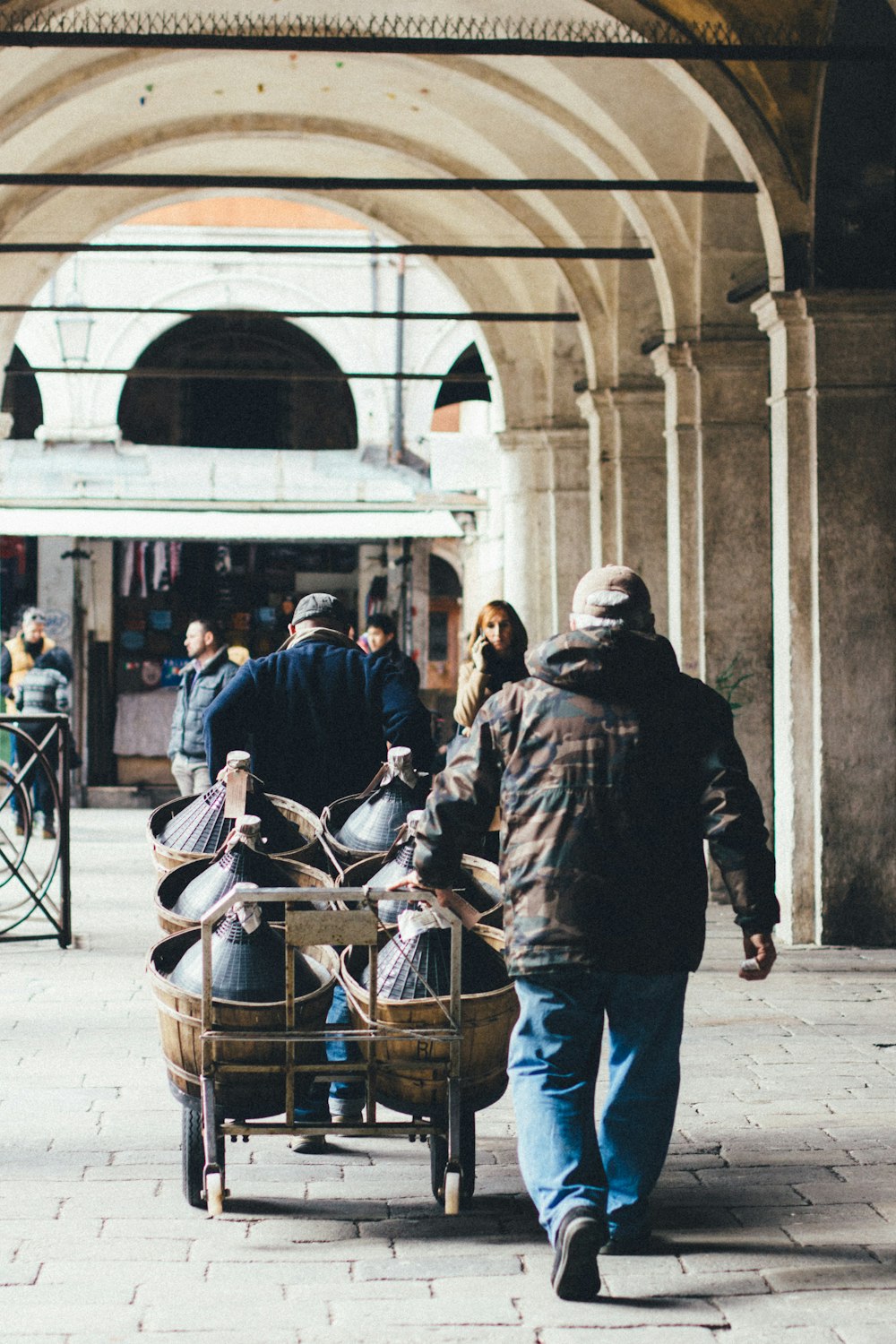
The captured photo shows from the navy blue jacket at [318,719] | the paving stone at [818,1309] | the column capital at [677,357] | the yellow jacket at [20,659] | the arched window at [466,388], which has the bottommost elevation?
the paving stone at [818,1309]

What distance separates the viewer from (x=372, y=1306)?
413cm

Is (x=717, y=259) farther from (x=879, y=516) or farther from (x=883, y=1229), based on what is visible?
(x=883, y=1229)

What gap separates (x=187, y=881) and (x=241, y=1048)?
90 centimetres

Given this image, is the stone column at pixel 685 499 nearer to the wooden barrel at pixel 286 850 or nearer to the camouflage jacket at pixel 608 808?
the wooden barrel at pixel 286 850

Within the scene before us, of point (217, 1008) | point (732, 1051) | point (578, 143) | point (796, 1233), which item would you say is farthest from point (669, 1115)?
point (578, 143)

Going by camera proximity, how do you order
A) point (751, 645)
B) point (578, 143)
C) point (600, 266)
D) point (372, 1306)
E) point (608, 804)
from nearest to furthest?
point (372, 1306) → point (608, 804) → point (751, 645) → point (578, 143) → point (600, 266)

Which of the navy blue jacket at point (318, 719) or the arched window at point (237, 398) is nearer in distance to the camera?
the navy blue jacket at point (318, 719)

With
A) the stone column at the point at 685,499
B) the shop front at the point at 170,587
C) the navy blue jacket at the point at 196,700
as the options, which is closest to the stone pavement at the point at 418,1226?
the navy blue jacket at the point at 196,700

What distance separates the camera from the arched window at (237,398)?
22.7 m

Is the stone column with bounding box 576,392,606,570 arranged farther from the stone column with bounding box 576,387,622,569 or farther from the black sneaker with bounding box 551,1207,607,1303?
the black sneaker with bounding box 551,1207,607,1303

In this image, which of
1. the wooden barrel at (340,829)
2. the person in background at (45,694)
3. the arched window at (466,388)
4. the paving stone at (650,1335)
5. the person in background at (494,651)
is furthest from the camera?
the arched window at (466,388)

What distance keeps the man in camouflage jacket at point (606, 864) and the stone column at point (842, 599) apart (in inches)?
204

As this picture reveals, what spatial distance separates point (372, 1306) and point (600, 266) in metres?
11.5

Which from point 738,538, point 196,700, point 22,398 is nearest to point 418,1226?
point 196,700
